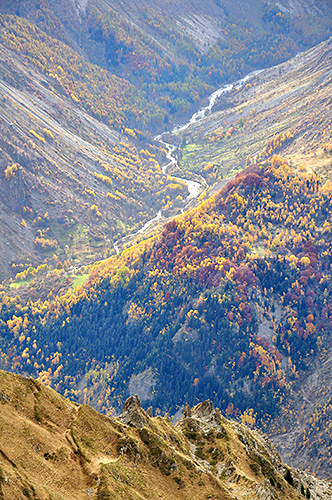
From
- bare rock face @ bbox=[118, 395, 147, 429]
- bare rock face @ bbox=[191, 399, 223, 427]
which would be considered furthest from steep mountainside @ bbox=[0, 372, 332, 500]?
bare rock face @ bbox=[191, 399, 223, 427]

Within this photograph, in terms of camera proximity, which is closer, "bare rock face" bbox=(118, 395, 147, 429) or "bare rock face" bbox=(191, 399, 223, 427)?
"bare rock face" bbox=(118, 395, 147, 429)

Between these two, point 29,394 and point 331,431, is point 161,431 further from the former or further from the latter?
point 331,431

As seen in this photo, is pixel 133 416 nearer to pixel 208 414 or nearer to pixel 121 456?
pixel 121 456

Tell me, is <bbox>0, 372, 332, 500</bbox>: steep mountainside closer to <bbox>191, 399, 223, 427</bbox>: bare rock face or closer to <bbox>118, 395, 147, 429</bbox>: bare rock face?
A: <bbox>118, 395, 147, 429</bbox>: bare rock face

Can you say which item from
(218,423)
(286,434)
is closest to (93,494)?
Result: (218,423)

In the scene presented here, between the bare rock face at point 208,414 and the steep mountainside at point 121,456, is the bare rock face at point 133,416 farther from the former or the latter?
the bare rock face at point 208,414

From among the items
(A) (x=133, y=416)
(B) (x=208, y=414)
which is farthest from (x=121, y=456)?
(B) (x=208, y=414)

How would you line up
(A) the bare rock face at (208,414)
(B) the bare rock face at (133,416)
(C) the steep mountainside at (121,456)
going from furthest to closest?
(A) the bare rock face at (208,414) → (B) the bare rock face at (133,416) → (C) the steep mountainside at (121,456)

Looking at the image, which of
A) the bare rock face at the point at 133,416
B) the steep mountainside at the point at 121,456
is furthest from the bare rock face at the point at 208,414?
the bare rock face at the point at 133,416

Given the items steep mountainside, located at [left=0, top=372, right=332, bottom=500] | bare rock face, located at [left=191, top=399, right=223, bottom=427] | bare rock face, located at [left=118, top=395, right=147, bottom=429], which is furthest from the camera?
bare rock face, located at [left=191, top=399, right=223, bottom=427]
